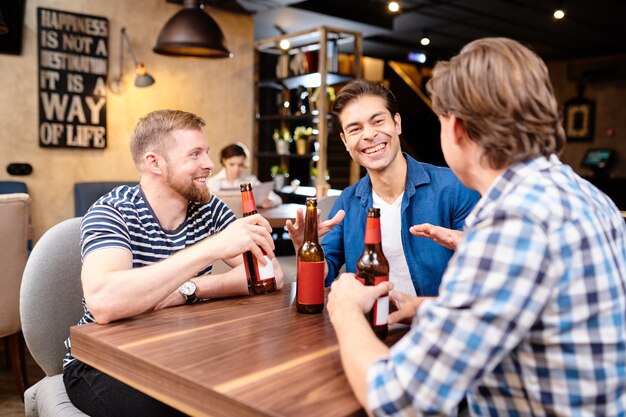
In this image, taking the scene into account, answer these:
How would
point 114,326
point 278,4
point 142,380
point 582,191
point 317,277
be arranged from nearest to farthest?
point 582,191
point 142,380
point 114,326
point 317,277
point 278,4

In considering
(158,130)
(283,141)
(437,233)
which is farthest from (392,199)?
(283,141)

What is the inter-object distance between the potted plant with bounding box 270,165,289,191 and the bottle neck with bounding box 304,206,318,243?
4584mm

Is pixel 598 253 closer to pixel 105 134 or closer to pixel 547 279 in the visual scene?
pixel 547 279

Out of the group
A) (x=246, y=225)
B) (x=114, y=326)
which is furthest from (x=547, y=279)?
(x=114, y=326)

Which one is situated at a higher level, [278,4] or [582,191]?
[278,4]

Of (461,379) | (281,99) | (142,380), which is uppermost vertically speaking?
(281,99)

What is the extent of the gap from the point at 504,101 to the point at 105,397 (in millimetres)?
1134

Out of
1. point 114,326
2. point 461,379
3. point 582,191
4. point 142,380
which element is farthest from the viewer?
point 114,326

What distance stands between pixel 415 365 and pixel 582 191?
402 mm

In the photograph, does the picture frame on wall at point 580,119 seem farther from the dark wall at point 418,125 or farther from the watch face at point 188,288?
the watch face at point 188,288

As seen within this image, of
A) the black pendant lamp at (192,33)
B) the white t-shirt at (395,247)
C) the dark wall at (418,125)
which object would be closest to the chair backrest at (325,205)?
the white t-shirt at (395,247)

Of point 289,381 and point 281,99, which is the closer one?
point 289,381

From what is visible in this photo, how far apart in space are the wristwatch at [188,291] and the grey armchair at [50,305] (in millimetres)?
343

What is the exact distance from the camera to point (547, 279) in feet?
2.70
